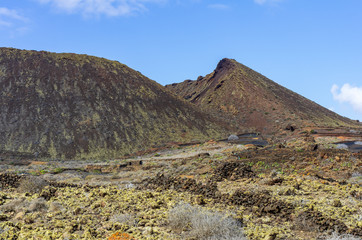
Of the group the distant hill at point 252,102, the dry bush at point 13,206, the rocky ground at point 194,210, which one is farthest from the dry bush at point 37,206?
the distant hill at point 252,102

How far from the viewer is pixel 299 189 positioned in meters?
10.3

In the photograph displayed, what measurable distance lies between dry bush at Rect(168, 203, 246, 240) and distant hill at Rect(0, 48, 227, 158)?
37.4 meters

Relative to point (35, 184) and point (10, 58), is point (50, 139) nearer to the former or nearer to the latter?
point (10, 58)

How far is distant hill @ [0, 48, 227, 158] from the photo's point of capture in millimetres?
45250

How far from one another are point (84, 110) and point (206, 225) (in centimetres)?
4830

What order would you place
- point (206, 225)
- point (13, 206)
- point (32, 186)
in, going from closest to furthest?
point (206, 225), point (13, 206), point (32, 186)

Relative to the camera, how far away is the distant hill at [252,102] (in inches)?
2532

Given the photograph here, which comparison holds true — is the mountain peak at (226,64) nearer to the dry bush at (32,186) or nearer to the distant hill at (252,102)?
the distant hill at (252,102)

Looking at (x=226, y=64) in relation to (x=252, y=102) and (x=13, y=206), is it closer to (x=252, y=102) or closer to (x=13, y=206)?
(x=252, y=102)

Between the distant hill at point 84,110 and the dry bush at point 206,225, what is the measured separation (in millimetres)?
37420

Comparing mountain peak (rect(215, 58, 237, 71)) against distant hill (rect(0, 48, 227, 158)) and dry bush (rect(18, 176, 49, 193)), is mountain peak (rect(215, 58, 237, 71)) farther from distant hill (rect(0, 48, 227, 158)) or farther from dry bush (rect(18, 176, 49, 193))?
dry bush (rect(18, 176, 49, 193))

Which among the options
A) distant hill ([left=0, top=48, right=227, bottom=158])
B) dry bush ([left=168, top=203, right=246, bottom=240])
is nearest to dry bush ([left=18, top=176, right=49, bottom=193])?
dry bush ([left=168, top=203, right=246, bottom=240])

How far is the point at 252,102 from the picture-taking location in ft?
236

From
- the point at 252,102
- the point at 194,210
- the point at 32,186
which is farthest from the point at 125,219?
the point at 252,102
